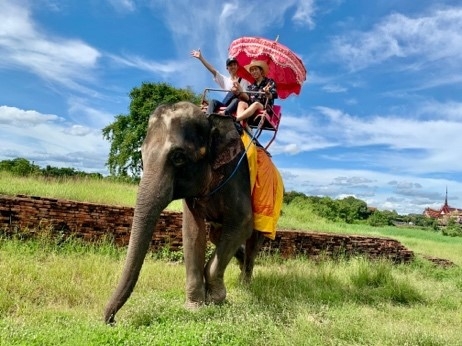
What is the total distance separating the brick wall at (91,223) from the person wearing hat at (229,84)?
4.07 m

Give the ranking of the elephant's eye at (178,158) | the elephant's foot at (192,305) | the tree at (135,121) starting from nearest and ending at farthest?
1. the elephant's eye at (178,158)
2. the elephant's foot at (192,305)
3. the tree at (135,121)

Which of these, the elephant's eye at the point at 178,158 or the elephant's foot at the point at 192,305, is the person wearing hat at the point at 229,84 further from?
the elephant's foot at the point at 192,305

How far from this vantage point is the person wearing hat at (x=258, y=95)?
20.1ft

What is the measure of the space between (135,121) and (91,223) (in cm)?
2546

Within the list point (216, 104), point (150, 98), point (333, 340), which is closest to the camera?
point (333, 340)

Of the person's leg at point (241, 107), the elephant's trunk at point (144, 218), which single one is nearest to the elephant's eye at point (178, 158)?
the elephant's trunk at point (144, 218)

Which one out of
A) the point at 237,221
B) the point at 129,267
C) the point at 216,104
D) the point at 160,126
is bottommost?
the point at 129,267

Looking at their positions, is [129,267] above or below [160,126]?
below

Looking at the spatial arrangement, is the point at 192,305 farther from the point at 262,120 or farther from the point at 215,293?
the point at 262,120

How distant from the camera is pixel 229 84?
22.2 ft

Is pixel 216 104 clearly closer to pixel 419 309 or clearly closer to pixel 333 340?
pixel 333 340

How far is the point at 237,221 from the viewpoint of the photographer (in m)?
5.73

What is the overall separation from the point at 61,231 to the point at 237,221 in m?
4.70

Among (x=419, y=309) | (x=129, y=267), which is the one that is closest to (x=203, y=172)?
(x=129, y=267)
